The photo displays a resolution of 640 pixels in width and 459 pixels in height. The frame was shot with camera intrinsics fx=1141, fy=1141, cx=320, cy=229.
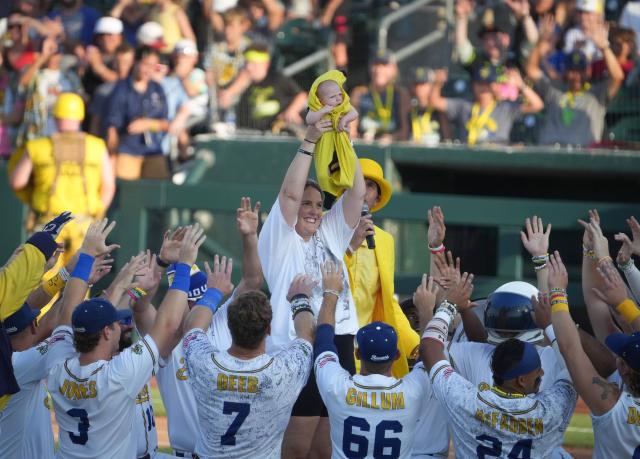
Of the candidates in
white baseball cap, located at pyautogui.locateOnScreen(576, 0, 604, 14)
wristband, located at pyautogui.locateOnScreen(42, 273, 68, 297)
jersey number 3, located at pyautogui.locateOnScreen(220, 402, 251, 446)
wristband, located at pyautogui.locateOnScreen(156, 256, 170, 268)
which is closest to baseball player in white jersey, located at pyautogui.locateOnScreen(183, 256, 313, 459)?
jersey number 3, located at pyautogui.locateOnScreen(220, 402, 251, 446)

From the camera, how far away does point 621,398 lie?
488 centimetres

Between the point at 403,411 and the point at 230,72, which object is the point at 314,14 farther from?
the point at 403,411

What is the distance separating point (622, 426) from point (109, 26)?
929 cm

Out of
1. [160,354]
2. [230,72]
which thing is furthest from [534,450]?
[230,72]

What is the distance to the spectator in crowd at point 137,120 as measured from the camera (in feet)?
40.1

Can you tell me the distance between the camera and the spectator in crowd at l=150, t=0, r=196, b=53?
13061mm

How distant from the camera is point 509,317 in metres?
5.50

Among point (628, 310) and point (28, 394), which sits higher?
point (628, 310)

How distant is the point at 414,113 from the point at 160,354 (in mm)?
7338

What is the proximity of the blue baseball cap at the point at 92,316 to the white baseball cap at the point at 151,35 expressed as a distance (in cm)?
776

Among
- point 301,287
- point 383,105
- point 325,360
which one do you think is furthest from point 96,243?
point 383,105

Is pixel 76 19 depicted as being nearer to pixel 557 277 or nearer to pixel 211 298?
pixel 211 298

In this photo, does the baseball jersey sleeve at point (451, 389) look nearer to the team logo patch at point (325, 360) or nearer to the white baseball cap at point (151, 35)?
the team logo patch at point (325, 360)

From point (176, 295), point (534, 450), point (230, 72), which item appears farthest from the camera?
point (230, 72)
